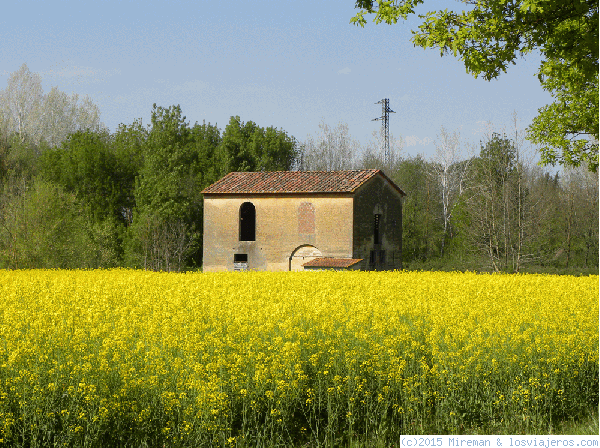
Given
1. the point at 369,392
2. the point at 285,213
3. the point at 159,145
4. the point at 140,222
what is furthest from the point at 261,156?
the point at 369,392

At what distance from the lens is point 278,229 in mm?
35188

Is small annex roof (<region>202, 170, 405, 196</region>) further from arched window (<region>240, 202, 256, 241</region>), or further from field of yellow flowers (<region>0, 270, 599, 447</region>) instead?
field of yellow flowers (<region>0, 270, 599, 447</region>)

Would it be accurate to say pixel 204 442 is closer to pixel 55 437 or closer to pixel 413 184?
pixel 55 437

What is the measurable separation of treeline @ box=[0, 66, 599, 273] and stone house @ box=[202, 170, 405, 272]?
6055 millimetres

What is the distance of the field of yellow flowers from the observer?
6941 mm

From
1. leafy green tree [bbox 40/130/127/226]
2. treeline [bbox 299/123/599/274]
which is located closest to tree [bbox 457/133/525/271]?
treeline [bbox 299/123/599/274]

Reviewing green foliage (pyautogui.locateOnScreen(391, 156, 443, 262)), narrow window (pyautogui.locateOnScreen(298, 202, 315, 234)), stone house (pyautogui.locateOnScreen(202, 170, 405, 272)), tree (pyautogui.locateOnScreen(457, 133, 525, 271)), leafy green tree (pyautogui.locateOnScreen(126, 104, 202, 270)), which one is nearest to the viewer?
stone house (pyautogui.locateOnScreen(202, 170, 405, 272))

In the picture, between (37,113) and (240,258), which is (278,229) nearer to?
(240,258)

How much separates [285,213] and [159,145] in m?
19.2

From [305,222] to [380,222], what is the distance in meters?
4.34

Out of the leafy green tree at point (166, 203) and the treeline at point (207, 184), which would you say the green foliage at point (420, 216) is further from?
the leafy green tree at point (166, 203)

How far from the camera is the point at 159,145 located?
50.8 metres

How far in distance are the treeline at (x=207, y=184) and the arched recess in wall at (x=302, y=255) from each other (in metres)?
10.2

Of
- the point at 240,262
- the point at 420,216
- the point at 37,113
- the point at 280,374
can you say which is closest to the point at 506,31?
the point at 280,374
